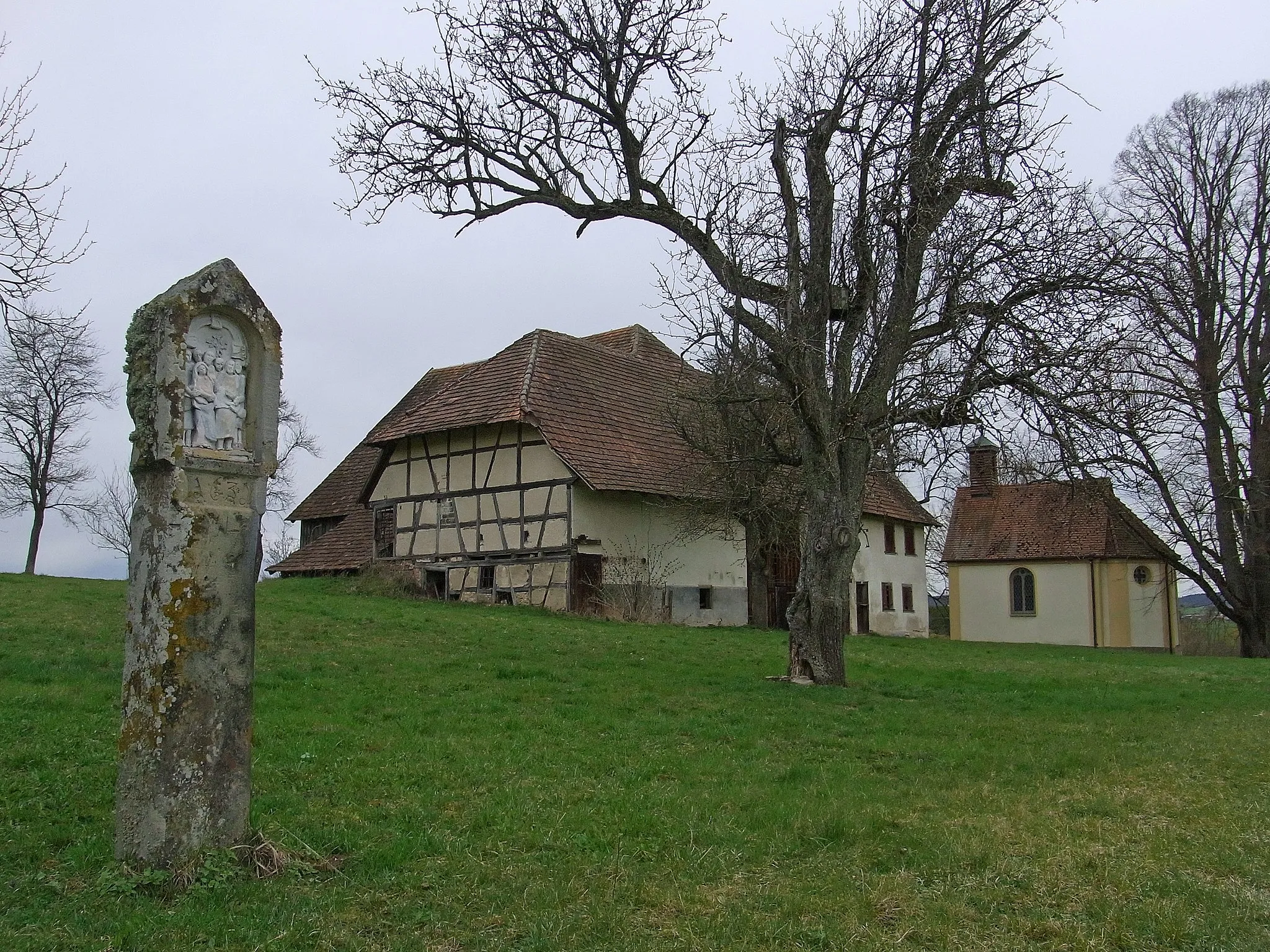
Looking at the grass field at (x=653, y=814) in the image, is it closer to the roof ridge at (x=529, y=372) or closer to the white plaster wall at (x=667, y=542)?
the white plaster wall at (x=667, y=542)

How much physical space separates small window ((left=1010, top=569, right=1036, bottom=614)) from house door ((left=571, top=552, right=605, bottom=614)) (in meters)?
21.7

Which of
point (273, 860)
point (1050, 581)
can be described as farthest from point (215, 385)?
point (1050, 581)

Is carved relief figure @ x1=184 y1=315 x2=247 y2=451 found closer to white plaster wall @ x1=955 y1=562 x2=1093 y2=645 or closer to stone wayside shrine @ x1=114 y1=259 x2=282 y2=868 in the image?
stone wayside shrine @ x1=114 y1=259 x2=282 y2=868

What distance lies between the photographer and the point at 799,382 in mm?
11875

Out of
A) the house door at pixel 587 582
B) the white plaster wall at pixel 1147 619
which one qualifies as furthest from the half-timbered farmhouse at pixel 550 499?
the white plaster wall at pixel 1147 619

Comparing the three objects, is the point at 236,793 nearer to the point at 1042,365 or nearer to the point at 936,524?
the point at 1042,365

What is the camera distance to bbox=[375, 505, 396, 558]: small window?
2702cm

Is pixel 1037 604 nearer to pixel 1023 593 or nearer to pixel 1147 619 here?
pixel 1023 593

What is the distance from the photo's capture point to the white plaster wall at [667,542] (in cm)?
2381

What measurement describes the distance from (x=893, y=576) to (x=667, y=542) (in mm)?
12187

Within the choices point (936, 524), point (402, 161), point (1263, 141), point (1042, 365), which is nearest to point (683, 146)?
point (402, 161)

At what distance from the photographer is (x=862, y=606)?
3319 centimetres

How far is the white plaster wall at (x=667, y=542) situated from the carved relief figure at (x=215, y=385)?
1776 cm

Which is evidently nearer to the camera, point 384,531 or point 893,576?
point 384,531
